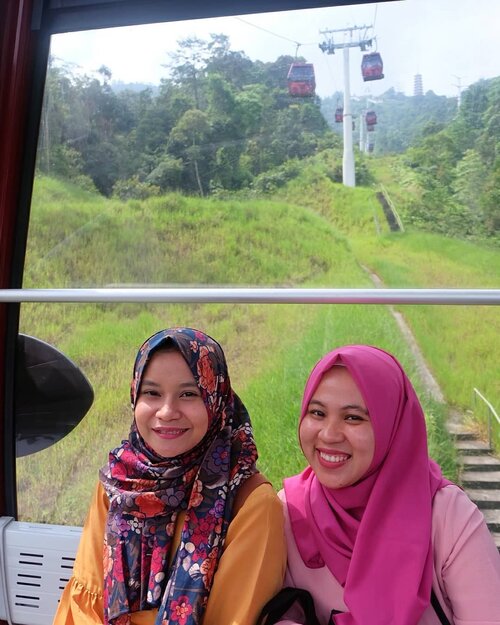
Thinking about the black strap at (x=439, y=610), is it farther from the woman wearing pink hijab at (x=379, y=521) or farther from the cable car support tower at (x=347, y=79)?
the cable car support tower at (x=347, y=79)

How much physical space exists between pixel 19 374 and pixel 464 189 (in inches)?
62.0

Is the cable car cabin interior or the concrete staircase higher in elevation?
the cable car cabin interior

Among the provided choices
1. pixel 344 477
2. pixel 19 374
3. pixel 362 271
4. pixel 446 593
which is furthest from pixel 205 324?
pixel 446 593

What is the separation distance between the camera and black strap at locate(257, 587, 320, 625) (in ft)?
4.43

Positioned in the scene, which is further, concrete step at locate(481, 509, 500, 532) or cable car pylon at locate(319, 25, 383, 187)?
cable car pylon at locate(319, 25, 383, 187)

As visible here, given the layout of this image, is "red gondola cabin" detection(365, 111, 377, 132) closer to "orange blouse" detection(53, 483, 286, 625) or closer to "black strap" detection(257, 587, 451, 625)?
"orange blouse" detection(53, 483, 286, 625)

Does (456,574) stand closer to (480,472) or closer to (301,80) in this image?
(480,472)

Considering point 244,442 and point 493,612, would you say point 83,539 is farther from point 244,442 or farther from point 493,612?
point 493,612

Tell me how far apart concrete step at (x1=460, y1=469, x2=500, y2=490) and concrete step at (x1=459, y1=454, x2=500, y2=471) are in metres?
0.01

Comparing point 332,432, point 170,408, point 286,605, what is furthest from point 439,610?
point 170,408

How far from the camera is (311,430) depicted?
1.44 meters

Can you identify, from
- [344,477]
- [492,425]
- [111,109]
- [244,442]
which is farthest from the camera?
[111,109]

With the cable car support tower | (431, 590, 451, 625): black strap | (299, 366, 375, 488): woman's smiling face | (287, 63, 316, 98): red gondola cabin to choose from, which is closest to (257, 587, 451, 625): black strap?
(431, 590, 451, 625): black strap

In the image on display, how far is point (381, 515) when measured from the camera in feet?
4.51
